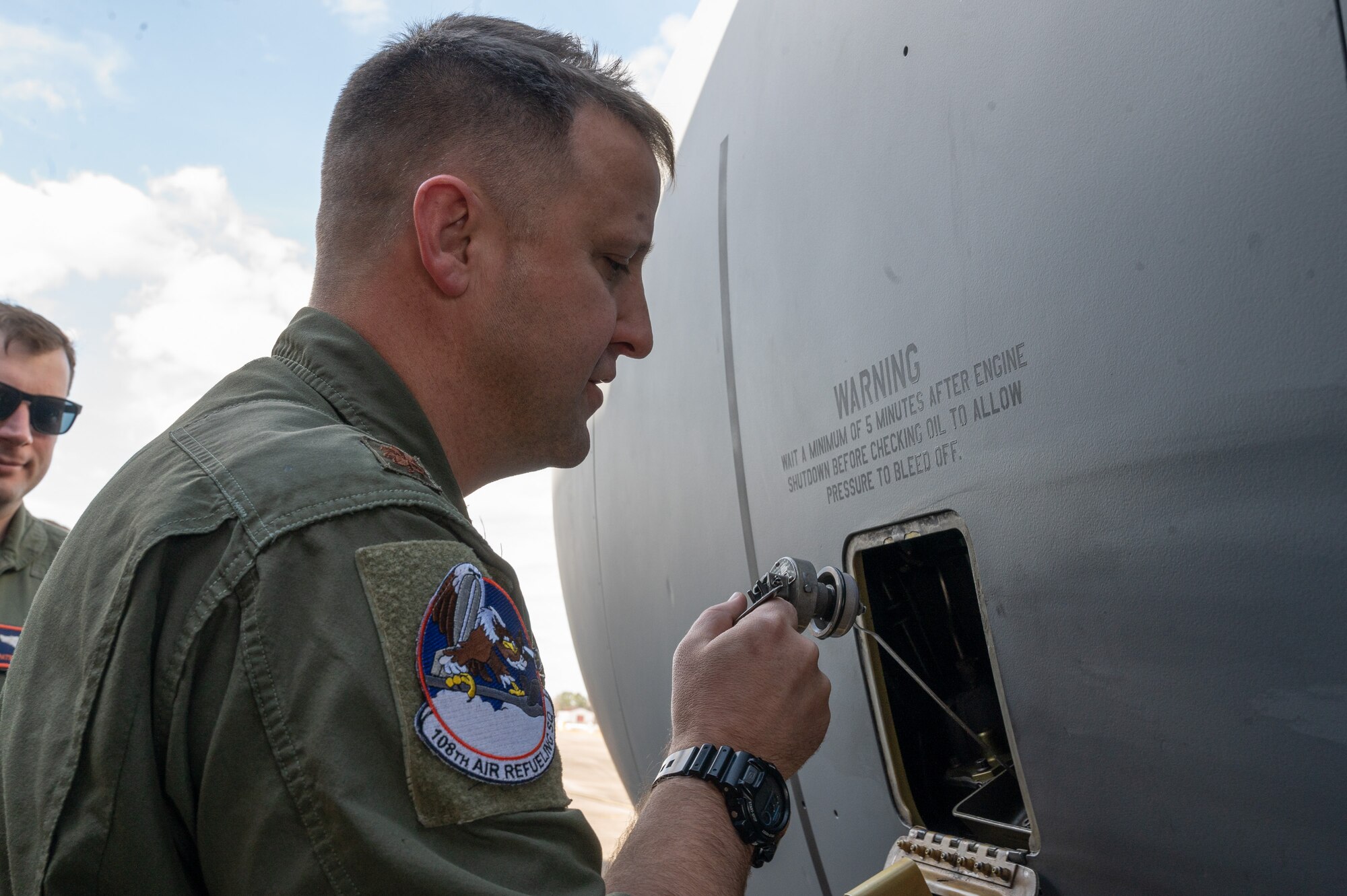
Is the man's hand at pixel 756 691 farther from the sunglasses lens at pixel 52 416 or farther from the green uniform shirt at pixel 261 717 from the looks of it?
the sunglasses lens at pixel 52 416

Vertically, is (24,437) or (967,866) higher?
(24,437)

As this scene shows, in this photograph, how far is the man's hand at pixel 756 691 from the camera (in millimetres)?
1162

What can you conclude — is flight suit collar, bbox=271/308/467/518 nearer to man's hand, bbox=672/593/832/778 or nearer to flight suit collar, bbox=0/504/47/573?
man's hand, bbox=672/593/832/778

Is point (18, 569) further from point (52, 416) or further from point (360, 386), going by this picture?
point (360, 386)

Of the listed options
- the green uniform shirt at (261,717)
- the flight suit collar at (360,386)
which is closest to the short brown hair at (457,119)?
the flight suit collar at (360,386)

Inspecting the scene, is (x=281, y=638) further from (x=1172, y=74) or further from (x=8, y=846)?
(x=1172, y=74)

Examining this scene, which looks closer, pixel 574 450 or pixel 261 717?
pixel 261 717

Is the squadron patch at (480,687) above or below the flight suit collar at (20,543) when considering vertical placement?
below

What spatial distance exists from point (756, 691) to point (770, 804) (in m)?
0.15

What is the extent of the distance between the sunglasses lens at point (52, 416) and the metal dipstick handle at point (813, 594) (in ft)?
9.12

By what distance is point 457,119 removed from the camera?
4.54 feet

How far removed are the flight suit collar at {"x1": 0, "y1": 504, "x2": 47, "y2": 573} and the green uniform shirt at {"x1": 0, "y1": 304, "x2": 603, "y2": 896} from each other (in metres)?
2.67

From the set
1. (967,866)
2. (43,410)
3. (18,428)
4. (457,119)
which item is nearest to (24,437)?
(18,428)

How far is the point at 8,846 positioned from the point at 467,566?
437 millimetres
